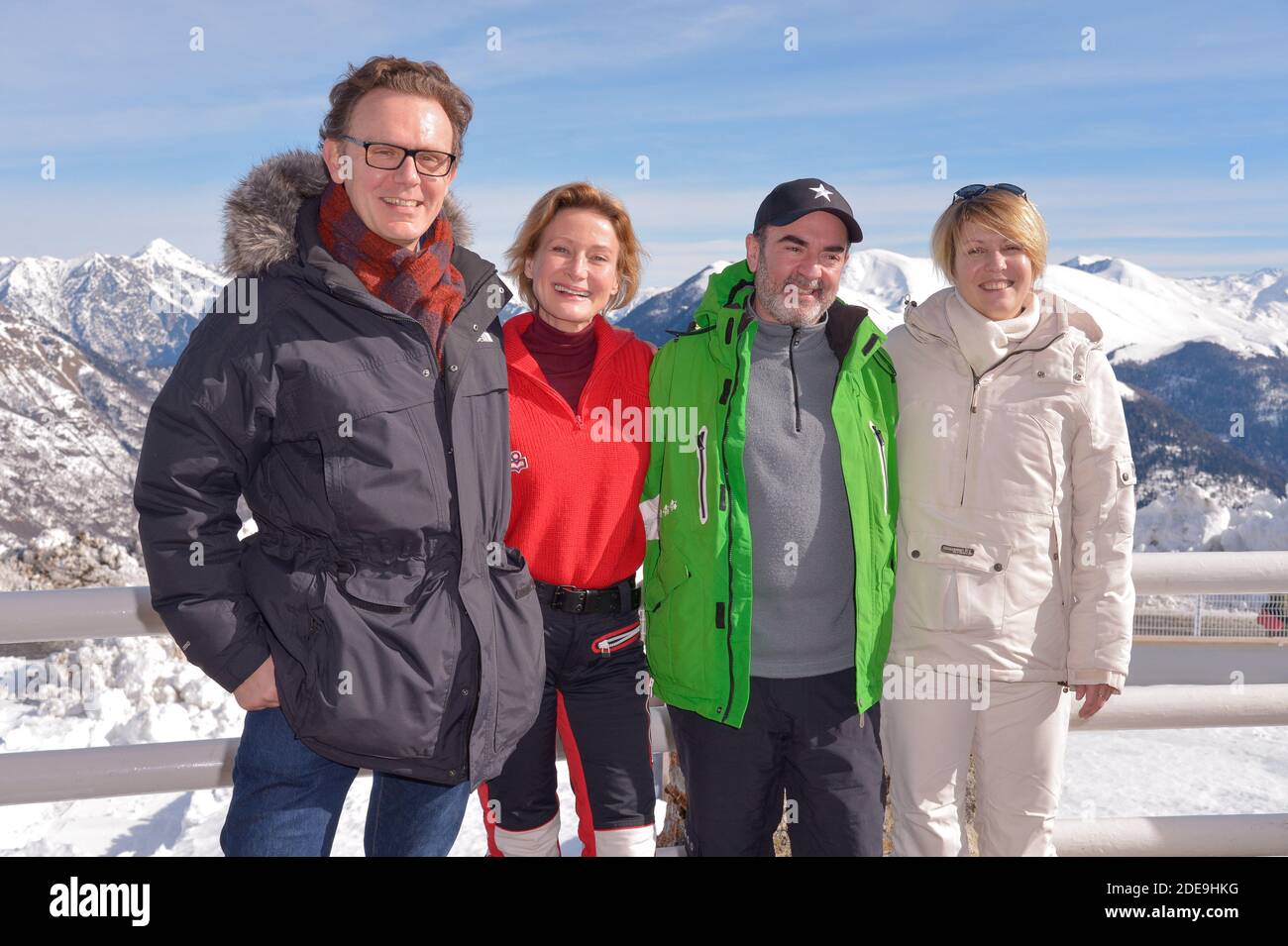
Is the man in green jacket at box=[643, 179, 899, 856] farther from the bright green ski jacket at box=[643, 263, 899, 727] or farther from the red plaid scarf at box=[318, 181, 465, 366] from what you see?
the red plaid scarf at box=[318, 181, 465, 366]

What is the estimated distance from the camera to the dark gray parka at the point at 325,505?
2336 mm

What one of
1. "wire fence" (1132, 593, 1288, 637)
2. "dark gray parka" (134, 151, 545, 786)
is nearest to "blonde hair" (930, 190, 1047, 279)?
"dark gray parka" (134, 151, 545, 786)

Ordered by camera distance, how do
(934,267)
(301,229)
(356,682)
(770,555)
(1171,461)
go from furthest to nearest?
(1171,461) < (934,267) < (770,555) < (301,229) < (356,682)

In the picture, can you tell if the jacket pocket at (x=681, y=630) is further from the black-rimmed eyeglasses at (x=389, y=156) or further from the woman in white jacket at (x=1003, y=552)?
the black-rimmed eyeglasses at (x=389, y=156)

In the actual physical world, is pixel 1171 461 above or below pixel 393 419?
below

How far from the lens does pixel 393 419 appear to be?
2.44 meters

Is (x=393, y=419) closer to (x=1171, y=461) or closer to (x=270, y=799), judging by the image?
(x=270, y=799)

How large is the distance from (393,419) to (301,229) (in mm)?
596

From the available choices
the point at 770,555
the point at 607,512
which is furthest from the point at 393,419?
the point at 770,555

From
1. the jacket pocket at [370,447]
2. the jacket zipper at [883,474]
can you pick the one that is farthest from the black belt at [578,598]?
the jacket zipper at [883,474]

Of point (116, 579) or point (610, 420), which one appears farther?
point (116, 579)

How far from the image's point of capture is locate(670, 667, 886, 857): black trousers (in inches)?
117

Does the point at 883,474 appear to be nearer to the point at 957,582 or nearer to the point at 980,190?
the point at 957,582

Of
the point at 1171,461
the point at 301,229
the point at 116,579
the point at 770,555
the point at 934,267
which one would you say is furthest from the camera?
the point at 1171,461
